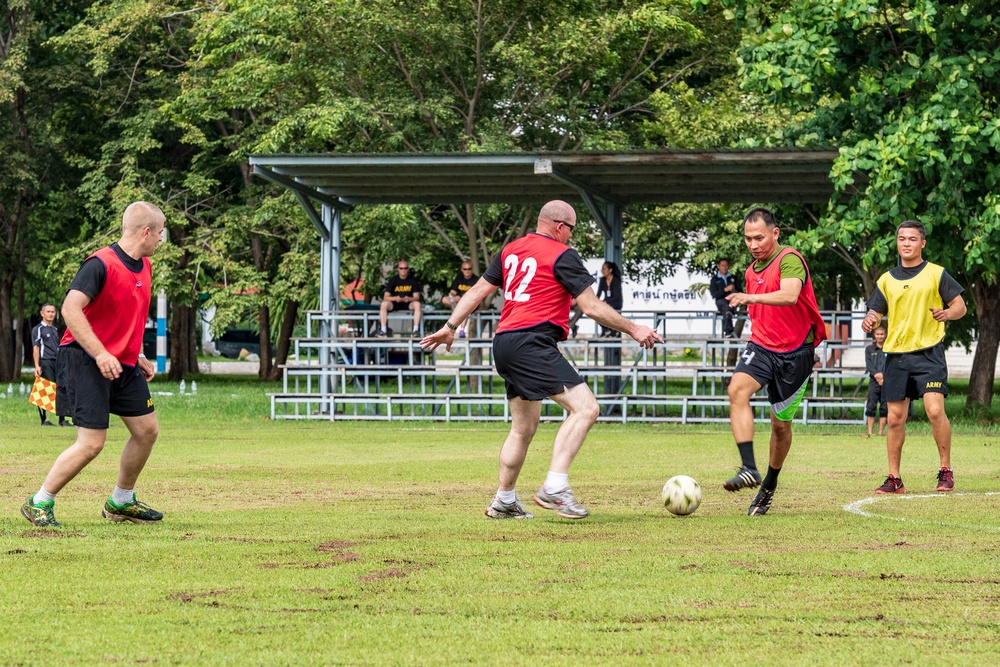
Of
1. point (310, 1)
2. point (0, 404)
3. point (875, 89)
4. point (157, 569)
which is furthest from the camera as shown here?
point (310, 1)

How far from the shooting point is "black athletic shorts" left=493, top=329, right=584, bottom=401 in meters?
8.88

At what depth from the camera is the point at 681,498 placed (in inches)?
361

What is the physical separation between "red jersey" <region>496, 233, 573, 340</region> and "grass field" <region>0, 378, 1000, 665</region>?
1.31 m

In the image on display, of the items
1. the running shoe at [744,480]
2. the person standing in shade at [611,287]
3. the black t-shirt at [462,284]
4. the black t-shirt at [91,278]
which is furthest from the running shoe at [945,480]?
the black t-shirt at [462,284]

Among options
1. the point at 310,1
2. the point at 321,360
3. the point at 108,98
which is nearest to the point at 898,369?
the point at 321,360

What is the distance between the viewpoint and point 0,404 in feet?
86.9

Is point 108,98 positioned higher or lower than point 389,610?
higher

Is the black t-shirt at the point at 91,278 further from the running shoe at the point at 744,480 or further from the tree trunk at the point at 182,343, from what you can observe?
the tree trunk at the point at 182,343

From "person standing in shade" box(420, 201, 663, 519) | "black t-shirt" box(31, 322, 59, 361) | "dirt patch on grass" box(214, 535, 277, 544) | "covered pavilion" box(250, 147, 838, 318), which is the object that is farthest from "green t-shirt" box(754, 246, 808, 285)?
"black t-shirt" box(31, 322, 59, 361)

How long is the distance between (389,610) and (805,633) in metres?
1.68

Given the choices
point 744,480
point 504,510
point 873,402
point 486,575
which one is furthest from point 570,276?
point 873,402

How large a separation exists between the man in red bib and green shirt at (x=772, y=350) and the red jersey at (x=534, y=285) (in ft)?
4.42

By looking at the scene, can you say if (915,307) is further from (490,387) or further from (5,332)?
(5,332)

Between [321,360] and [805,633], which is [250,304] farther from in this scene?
[805,633]
